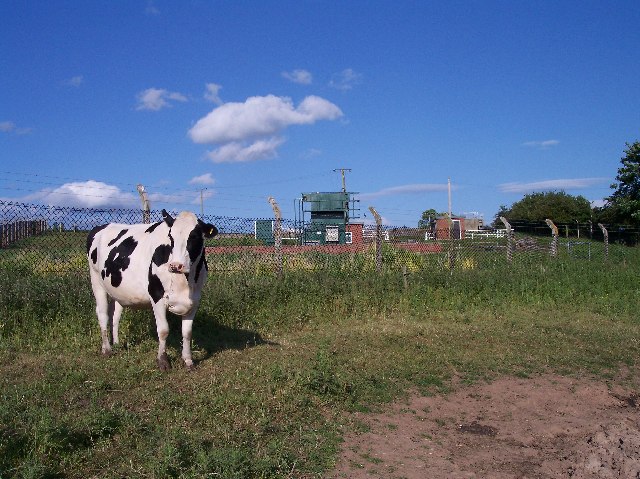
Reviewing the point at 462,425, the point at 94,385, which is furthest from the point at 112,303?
the point at 462,425

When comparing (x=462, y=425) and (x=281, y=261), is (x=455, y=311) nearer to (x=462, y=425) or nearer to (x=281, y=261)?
(x=281, y=261)

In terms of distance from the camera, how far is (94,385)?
20.1ft

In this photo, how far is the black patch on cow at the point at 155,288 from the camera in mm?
7281

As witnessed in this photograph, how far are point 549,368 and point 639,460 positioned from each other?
9.83 feet

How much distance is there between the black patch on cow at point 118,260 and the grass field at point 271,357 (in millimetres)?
1005

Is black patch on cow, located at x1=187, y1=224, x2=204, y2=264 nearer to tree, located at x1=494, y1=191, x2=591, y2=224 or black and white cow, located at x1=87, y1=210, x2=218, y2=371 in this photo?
black and white cow, located at x1=87, y1=210, x2=218, y2=371

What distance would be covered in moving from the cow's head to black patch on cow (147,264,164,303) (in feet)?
1.36

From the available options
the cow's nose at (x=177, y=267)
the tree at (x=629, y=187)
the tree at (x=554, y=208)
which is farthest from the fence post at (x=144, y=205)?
the tree at (x=554, y=208)

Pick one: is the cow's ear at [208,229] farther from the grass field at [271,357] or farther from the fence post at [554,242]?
the fence post at [554,242]

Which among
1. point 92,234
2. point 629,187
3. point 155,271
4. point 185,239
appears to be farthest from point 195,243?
point 629,187

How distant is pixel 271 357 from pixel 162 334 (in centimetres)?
146

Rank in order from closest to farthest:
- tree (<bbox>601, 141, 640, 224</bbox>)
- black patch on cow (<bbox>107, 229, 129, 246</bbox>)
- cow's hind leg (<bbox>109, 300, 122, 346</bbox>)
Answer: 1. black patch on cow (<bbox>107, 229, 129, 246</bbox>)
2. cow's hind leg (<bbox>109, 300, 122, 346</bbox>)
3. tree (<bbox>601, 141, 640, 224</bbox>)

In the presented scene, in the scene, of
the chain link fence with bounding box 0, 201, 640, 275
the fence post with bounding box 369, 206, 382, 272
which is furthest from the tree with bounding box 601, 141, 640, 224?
the fence post with bounding box 369, 206, 382, 272

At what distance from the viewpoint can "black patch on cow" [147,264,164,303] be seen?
7.28 m
